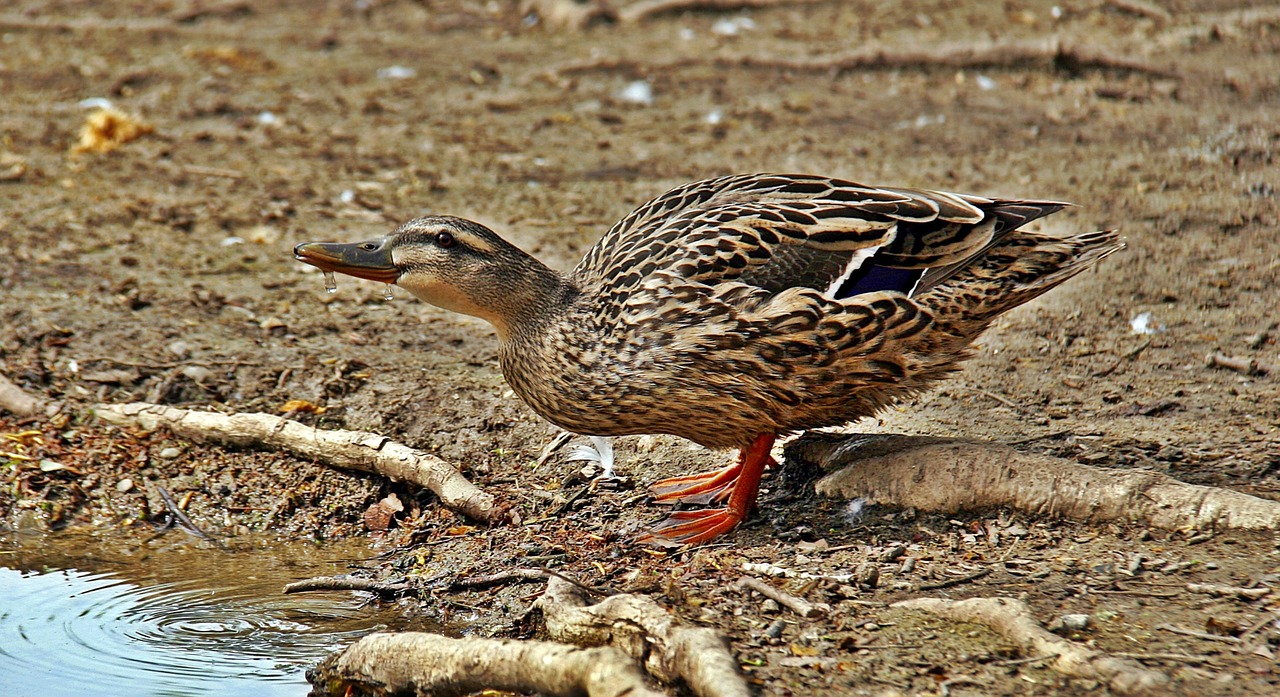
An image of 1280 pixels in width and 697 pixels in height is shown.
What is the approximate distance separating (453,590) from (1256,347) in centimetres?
385

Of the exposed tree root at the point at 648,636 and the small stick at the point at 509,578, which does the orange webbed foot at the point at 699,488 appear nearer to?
the small stick at the point at 509,578

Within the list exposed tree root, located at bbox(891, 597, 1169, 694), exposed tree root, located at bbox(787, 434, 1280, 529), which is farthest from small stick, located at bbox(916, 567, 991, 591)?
exposed tree root, located at bbox(787, 434, 1280, 529)

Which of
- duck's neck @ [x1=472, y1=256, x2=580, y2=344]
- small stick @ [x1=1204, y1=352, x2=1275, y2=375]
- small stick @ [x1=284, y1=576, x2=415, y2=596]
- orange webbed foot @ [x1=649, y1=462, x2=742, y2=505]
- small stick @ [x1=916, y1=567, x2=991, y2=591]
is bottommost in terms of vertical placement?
small stick @ [x1=284, y1=576, x2=415, y2=596]

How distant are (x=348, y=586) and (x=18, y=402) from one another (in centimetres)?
222

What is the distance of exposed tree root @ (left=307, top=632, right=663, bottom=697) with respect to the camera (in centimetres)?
347

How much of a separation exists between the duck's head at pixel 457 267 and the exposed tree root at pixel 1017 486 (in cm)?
134

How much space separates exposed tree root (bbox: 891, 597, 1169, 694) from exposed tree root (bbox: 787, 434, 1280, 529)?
736mm

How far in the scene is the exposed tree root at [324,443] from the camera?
16.9 ft

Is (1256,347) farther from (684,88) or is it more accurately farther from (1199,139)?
(684,88)

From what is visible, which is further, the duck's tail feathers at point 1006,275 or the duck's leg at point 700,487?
the duck's leg at point 700,487

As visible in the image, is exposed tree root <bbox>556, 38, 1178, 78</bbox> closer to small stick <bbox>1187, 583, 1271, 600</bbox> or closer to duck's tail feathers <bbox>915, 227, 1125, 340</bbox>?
duck's tail feathers <bbox>915, 227, 1125, 340</bbox>

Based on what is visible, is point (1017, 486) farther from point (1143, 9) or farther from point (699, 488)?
point (1143, 9)

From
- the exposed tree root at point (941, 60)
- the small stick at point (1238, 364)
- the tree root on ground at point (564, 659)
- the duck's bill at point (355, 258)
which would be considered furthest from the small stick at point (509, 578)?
the exposed tree root at point (941, 60)

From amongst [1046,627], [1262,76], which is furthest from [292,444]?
[1262,76]
